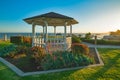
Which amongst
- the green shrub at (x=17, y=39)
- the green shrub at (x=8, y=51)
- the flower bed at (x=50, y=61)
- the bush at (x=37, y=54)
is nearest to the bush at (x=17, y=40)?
the green shrub at (x=17, y=39)

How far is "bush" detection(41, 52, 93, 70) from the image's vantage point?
23.4 feet

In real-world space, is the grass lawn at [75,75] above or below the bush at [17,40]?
below

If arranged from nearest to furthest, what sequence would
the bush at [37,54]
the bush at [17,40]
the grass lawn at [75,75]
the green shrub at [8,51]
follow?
the grass lawn at [75,75] < the bush at [37,54] < the green shrub at [8,51] < the bush at [17,40]

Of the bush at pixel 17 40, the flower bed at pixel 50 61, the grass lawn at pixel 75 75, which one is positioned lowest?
the grass lawn at pixel 75 75

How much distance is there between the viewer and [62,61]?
7.49m

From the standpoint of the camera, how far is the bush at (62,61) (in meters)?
7.13

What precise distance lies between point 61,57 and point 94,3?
10188 mm

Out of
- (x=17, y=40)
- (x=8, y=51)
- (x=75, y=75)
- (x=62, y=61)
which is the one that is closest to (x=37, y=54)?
(x=62, y=61)

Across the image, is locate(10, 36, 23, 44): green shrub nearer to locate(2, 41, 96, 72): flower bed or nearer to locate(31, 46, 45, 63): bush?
locate(2, 41, 96, 72): flower bed

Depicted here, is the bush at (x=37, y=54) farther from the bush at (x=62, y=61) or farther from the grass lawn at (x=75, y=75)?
the grass lawn at (x=75, y=75)

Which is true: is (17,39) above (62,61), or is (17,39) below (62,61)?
above

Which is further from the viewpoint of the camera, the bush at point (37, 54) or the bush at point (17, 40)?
the bush at point (17, 40)

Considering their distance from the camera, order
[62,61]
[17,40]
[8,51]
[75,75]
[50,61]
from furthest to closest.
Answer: [17,40] → [8,51] → [62,61] → [50,61] → [75,75]

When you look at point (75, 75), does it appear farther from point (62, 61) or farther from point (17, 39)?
point (17, 39)
